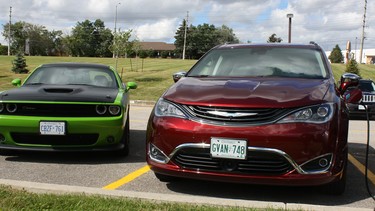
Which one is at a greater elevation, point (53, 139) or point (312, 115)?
point (312, 115)

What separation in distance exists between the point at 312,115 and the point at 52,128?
3.07 meters

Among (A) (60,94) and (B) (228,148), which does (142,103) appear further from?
(B) (228,148)

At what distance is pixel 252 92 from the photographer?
3.99 metres

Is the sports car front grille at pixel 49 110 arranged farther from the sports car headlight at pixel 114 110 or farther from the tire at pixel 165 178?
the tire at pixel 165 178

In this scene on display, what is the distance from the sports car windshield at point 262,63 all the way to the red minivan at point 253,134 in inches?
20.9

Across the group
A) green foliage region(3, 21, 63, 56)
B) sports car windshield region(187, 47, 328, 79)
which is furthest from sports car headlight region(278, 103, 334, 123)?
green foliage region(3, 21, 63, 56)

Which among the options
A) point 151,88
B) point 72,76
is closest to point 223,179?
point 72,76

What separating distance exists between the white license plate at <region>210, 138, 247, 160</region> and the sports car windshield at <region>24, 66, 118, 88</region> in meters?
3.30

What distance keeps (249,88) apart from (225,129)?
58 centimetres

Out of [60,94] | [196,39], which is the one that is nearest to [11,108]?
[60,94]

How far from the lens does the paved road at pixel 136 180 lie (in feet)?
13.8

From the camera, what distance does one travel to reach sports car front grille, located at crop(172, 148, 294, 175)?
3760 millimetres

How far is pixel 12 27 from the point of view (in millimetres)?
116062

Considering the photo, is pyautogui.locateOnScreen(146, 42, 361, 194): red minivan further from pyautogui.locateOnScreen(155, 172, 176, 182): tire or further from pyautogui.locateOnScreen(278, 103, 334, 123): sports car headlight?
pyautogui.locateOnScreen(155, 172, 176, 182): tire
